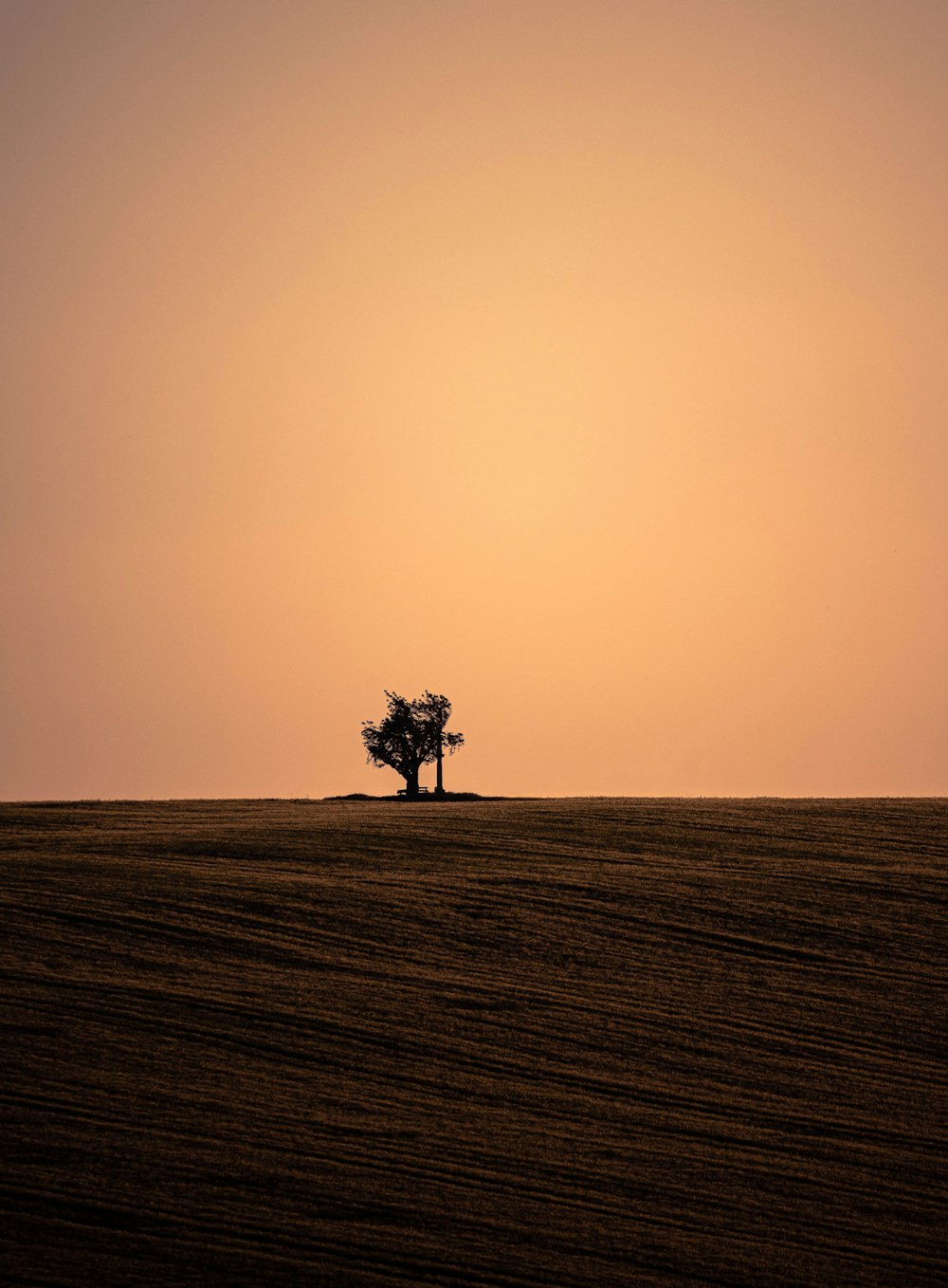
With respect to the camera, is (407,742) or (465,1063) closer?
(465,1063)

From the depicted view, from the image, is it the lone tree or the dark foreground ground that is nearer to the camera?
the dark foreground ground

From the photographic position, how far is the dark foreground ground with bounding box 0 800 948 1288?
12867 mm

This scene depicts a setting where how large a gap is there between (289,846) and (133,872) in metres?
4.36

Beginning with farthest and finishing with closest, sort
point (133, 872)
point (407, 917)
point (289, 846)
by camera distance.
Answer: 1. point (289, 846)
2. point (133, 872)
3. point (407, 917)

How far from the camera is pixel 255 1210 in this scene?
13.1 m

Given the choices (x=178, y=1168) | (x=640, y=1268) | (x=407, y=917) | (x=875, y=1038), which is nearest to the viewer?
(x=640, y=1268)

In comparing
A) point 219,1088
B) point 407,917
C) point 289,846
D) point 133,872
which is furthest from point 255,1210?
point 289,846

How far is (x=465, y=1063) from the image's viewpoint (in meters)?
17.4

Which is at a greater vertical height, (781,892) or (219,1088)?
(781,892)

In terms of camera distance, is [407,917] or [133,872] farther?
[133,872]

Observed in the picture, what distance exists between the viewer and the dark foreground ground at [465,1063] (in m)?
12.9

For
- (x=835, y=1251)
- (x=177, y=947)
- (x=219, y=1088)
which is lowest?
(x=835, y=1251)

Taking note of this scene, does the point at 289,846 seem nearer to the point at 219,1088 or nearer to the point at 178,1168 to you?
the point at 219,1088

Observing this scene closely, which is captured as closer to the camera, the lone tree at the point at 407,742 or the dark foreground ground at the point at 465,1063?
the dark foreground ground at the point at 465,1063
